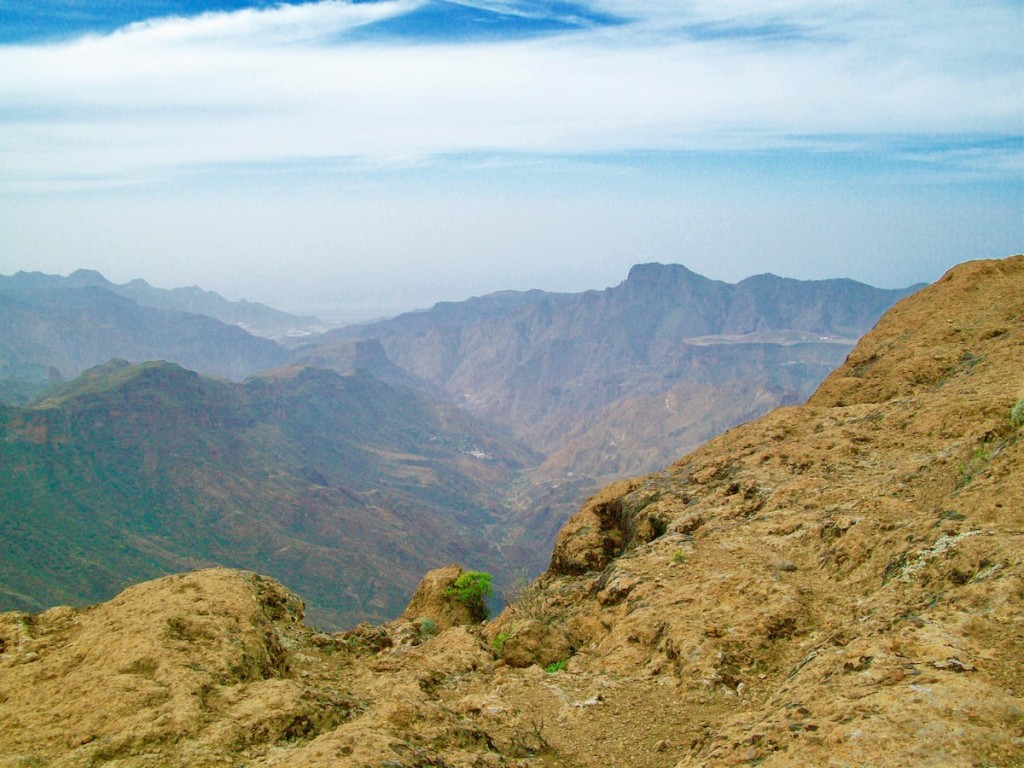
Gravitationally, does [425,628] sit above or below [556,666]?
below

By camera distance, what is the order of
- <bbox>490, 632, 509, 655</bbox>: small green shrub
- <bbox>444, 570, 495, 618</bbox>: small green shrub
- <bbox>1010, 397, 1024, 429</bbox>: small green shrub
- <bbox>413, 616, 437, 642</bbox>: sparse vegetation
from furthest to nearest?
<bbox>444, 570, 495, 618</bbox>: small green shrub → <bbox>413, 616, 437, 642</bbox>: sparse vegetation → <bbox>490, 632, 509, 655</bbox>: small green shrub → <bbox>1010, 397, 1024, 429</bbox>: small green shrub

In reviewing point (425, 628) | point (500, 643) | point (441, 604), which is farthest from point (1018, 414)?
point (441, 604)

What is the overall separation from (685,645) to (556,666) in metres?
4.21

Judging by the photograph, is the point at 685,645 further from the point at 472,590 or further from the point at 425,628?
the point at 472,590

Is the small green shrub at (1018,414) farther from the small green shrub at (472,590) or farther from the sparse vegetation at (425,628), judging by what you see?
the small green shrub at (472,590)

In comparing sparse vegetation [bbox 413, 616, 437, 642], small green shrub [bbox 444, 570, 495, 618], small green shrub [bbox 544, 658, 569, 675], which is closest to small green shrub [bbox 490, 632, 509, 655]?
small green shrub [bbox 544, 658, 569, 675]

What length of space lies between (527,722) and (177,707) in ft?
23.0

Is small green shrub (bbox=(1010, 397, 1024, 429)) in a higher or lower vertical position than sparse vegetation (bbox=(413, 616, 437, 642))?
higher

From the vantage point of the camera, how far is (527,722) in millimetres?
14773

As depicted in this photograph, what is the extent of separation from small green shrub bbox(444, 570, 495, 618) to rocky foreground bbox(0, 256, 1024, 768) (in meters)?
1.03

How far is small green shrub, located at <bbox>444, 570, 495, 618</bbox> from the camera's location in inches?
1113

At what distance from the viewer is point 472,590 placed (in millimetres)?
28297

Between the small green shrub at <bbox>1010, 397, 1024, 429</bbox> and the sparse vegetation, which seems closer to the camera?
the small green shrub at <bbox>1010, 397, 1024, 429</bbox>

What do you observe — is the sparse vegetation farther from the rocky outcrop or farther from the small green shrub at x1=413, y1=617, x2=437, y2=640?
the rocky outcrop
